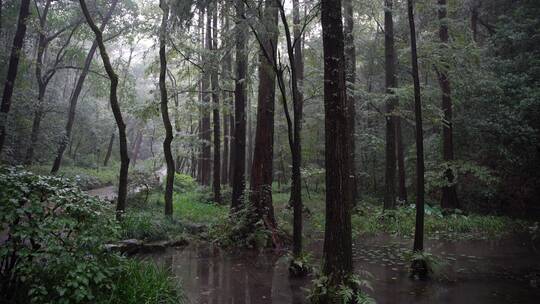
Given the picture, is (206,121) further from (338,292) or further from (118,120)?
(338,292)

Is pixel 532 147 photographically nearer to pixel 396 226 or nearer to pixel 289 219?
pixel 396 226

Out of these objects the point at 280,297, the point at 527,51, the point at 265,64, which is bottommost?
the point at 280,297

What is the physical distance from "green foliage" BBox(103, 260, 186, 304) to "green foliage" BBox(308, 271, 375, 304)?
2023 mm

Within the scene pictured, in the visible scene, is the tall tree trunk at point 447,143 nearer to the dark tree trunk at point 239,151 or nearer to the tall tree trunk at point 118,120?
the dark tree trunk at point 239,151

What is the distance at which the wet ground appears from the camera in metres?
6.40

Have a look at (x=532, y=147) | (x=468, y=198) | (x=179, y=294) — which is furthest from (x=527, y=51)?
(x=179, y=294)

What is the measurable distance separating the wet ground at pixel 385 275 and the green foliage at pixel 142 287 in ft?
2.54

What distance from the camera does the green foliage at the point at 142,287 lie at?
478 centimetres

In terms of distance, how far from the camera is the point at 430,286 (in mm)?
6949

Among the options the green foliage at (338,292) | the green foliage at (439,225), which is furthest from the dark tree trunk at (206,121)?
the green foliage at (338,292)

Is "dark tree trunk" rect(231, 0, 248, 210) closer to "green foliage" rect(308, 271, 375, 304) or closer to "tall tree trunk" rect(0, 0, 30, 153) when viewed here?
"green foliage" rect(308, 271, 375, 304)

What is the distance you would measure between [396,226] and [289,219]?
12.2 feet

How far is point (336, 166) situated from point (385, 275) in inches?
140

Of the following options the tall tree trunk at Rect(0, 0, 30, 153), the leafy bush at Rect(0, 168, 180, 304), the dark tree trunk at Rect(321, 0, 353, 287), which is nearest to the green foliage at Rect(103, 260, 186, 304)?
the leafy bush at Rect(0, 168, 180, 304)
